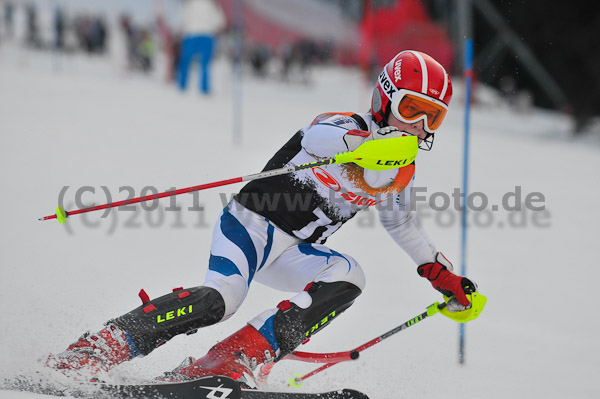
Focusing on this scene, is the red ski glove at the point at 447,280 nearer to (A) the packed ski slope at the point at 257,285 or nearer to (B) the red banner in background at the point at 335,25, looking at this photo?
(A) the packed ski slope at the point at 257,285

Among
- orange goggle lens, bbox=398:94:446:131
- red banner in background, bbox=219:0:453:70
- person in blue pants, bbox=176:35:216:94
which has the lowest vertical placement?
orange goggle lens, bbox=398:94:446:131

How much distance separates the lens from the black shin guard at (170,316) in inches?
111

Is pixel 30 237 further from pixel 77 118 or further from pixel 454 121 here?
pixel 454 121

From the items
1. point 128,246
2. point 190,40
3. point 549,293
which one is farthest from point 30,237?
point 190,40

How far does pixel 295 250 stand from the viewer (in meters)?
3.30

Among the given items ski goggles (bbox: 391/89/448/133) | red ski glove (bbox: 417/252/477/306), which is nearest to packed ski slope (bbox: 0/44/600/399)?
red ski glove (bbox: 417/252/477/306)

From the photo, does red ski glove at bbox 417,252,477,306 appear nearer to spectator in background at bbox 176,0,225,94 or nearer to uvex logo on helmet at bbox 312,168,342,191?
uvex logo on helmet at bbox 312,168,342,191

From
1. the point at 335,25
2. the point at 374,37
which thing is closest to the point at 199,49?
the point at 374,37

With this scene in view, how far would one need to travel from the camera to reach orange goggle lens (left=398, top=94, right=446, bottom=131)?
305cm

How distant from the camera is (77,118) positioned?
38.3 ft

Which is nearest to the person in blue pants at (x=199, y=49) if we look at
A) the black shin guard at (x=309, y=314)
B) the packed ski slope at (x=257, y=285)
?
the packed ski slope at (x=257, y=285)

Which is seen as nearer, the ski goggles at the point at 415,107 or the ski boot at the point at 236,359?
the ski boot at the point at 236,359

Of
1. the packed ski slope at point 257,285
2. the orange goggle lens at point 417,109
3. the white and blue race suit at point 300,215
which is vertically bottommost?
the packed ski slope at point 257,285

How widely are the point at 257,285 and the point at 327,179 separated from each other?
7.00 feet
